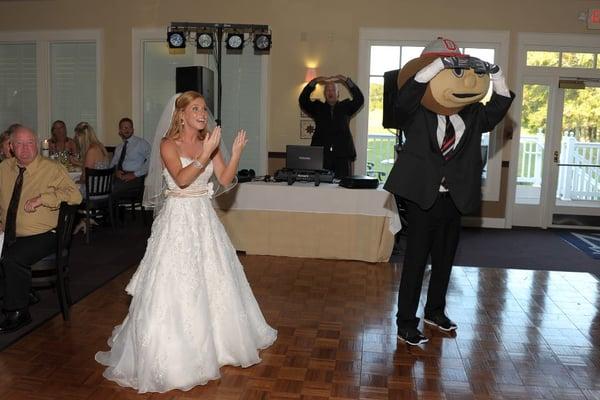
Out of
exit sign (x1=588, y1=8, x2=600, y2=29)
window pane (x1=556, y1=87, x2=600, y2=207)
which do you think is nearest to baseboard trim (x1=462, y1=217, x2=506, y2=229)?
window pane (x1=556, y1=87, x2=600, y2=207)

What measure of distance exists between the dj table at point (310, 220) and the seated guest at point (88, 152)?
1.71m

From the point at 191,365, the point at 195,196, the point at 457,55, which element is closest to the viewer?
the point at 191,365

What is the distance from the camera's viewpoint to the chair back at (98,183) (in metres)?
6.17

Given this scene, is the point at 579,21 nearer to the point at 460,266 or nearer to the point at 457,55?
the point at 460,266

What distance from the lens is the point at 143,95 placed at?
8.62 meters

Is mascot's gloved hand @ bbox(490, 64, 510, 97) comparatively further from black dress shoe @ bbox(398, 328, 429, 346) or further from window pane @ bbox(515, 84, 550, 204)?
window pane @ bbox(515, 84, 550, 204)

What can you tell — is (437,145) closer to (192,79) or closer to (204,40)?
(192,79)

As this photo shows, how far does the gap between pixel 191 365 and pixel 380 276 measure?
2588 millimetres

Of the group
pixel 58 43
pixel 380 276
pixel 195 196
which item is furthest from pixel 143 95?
pixel 195 196

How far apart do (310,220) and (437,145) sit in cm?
223

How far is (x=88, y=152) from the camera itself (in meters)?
6.54

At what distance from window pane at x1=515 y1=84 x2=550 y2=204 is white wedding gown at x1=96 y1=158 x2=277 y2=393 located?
6.00 m

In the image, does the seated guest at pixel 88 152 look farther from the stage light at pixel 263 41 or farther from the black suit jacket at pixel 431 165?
the black suit jacket at pixel 431 165

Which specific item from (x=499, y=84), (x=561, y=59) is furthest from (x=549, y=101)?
(x=499, y=84)
